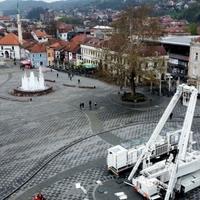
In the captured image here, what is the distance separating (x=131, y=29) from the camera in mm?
40375

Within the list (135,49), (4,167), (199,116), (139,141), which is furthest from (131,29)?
(4,167)

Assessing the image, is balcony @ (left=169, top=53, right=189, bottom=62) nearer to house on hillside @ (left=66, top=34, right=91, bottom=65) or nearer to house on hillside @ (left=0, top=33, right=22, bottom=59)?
house on hillside @ (left=66, top=34, right=91, bottom=65)

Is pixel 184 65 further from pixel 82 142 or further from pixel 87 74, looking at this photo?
pixel 82 142

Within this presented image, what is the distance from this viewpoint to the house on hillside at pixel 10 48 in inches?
3386

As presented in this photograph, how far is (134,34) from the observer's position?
132ft

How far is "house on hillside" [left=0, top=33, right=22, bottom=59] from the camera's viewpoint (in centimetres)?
8600

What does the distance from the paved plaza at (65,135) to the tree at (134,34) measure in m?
5.14

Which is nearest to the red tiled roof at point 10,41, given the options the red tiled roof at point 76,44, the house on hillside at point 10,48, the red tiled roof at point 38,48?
the house on hillside at point 10,48

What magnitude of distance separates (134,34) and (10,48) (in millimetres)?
53034

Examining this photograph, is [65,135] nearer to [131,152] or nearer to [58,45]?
Result: [131,152]

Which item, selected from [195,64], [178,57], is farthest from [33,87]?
[178,57]

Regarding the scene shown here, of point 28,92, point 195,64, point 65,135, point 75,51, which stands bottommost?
point 65,135

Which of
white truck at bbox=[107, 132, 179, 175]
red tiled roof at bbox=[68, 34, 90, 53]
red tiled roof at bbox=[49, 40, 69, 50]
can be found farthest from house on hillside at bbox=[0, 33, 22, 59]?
white truck at bbox=[107, 132, 179, 175]

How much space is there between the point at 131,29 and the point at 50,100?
43.6 feet
